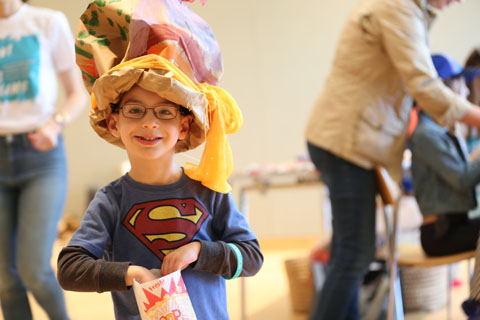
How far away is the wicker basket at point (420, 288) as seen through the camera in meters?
3.24

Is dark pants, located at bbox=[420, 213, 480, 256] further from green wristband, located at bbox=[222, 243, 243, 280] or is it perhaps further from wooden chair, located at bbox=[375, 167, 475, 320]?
green wristband, located at bbox=[222, 243, 243, 280]

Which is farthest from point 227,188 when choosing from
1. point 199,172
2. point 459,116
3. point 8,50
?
point 459,116

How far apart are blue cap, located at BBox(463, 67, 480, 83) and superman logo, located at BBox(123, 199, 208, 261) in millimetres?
1850

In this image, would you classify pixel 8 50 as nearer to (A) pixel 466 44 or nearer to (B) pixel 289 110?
(B) pixel 289 110

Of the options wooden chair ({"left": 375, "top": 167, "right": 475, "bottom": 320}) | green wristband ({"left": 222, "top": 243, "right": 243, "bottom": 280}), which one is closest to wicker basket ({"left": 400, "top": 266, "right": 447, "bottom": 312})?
wooden chair ({"left": 375, "top": 167, "right": 475, "bottom": 320})

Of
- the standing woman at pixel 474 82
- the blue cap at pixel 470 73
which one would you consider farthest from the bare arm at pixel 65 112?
the standing woman at pixel 474 82

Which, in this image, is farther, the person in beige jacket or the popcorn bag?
the person in beige jacket

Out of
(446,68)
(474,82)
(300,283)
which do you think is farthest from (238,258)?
(300,283)

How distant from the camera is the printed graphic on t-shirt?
1.99 metres

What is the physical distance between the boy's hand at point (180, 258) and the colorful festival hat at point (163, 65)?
0.15 m

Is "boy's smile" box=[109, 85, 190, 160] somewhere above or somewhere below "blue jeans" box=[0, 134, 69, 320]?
above

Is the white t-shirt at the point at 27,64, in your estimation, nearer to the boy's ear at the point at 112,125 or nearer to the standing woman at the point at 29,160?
the standing woman at the point at 29,160

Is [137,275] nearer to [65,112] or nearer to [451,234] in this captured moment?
[65,112]

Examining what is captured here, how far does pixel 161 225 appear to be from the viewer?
1.25 metres
